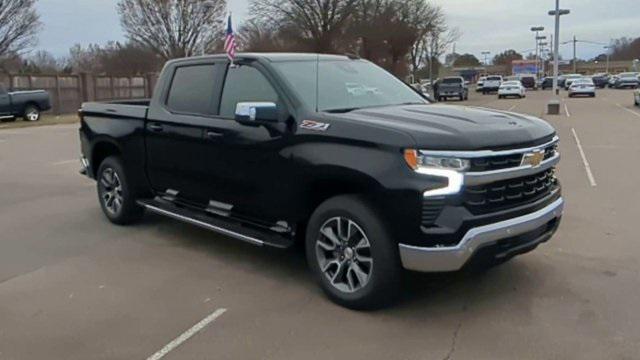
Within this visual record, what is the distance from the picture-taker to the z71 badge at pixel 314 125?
4559mm

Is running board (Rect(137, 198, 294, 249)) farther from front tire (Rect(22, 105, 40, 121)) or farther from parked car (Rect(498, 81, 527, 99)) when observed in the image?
parked car (Rect(498, 81, 527, 99))

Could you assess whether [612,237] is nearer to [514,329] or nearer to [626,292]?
[626,292]

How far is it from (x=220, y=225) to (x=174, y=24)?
51.1 meters

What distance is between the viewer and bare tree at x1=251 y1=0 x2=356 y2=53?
42469 mm

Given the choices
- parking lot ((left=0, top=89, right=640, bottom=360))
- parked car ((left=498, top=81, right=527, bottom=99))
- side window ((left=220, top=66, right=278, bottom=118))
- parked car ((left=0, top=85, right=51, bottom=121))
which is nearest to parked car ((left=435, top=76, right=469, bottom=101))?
parked car ((left=498, top=81, right=527, bottom=99))

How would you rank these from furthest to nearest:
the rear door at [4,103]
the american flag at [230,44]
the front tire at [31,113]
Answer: the front tire at [31,113]
the rear door at [4,103]
the american flag at [230,44]

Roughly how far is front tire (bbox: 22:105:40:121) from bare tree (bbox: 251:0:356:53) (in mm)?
19681

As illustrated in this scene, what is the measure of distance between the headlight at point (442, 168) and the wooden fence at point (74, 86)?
3034 centimetres

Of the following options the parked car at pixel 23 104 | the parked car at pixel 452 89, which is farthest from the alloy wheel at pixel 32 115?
the parked car at pixel 452 89

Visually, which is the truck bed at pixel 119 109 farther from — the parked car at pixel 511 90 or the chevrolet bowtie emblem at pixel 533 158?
the parked car at pixel 511 90

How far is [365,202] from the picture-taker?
4371 millimetres

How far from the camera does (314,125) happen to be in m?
4.64

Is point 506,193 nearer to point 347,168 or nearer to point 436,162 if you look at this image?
point 436,162

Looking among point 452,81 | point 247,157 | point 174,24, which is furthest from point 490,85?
point 247,157
